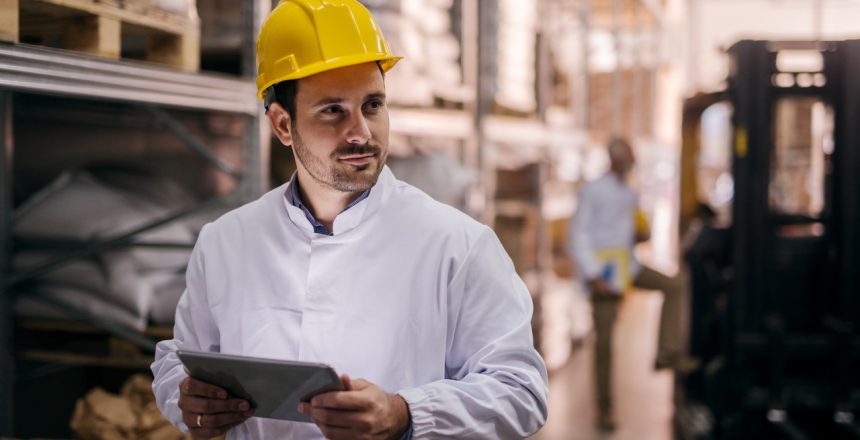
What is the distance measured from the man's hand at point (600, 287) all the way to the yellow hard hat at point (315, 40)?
173 inches

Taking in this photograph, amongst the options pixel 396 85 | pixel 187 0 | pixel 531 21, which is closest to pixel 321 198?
pixel 187 0

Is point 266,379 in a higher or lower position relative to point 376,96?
lower

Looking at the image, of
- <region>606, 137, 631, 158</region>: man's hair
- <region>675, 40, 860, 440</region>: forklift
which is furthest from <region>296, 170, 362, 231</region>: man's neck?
<region>606, 137, 631, 158</region>: man's hair

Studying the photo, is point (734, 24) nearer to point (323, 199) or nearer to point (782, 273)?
point (782, 273)

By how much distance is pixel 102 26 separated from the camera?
2.81 m

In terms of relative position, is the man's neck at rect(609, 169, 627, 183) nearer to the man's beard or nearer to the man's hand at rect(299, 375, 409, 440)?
the man's beard

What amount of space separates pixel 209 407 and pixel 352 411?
0.31 meters

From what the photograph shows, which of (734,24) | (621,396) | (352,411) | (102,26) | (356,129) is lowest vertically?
(621,396)

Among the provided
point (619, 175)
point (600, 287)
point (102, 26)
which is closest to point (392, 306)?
point (102, 26)

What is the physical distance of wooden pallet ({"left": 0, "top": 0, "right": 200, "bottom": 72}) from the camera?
2.62m

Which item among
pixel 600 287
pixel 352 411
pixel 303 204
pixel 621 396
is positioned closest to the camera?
pixel 352 411

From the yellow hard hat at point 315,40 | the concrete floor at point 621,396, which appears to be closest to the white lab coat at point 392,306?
the yellow hard hat at point 315,40

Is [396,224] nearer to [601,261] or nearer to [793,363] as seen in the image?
[793,363]

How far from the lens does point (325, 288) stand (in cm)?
171
